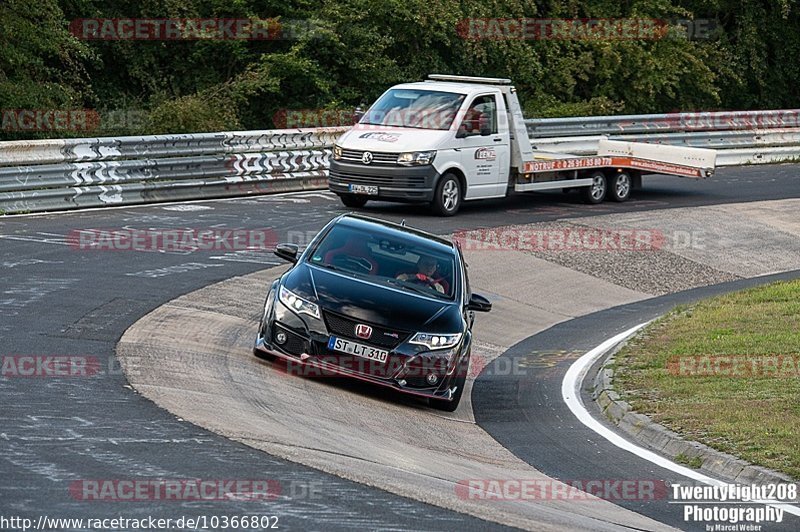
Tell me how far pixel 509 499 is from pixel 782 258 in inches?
636

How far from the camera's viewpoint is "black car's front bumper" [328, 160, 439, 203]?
2136cm

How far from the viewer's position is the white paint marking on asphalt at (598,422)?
9.78 metres

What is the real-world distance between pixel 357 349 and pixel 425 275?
1.58m

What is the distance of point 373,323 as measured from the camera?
11.2 meters

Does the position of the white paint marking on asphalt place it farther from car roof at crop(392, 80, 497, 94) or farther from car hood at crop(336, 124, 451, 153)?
car roof at crop(392, 80, 497, 94)

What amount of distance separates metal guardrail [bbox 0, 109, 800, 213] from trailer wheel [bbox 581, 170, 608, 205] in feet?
8.76

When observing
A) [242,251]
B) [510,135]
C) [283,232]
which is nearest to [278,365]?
[242,251]

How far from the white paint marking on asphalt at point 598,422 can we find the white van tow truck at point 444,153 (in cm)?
561

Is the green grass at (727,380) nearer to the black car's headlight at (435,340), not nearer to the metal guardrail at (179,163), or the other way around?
the black car's headlight at (435,340)

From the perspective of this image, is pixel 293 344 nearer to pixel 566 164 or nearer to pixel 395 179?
pixel 395 179

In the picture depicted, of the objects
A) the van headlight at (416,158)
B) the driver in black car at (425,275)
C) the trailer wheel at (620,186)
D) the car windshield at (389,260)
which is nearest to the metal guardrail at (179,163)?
the trailer wheel at (620,186)

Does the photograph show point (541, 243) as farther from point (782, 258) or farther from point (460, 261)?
point (460, 261)

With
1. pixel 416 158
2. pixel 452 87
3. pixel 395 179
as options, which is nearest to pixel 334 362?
pixel 395 179

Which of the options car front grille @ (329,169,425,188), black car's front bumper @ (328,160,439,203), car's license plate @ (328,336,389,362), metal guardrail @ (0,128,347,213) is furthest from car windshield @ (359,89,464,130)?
car's license plate @ (328,336,389,362)
